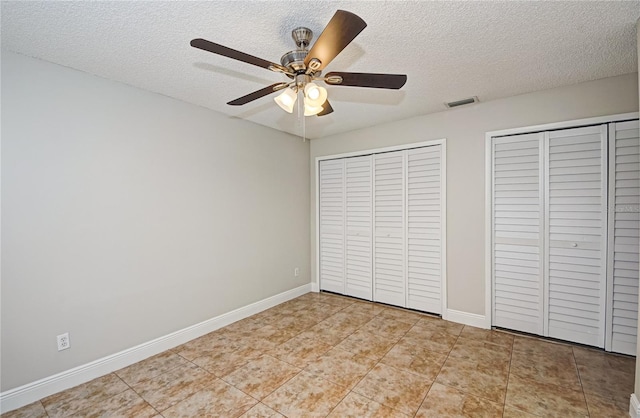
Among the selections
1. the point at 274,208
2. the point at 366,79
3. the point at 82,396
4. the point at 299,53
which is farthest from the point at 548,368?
the point at 82,396

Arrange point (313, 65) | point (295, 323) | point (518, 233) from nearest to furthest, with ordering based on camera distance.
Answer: point (313, 65) → point (518, 233) → point (295, 323)

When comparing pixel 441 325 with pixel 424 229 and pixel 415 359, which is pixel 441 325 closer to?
pixel 415 359

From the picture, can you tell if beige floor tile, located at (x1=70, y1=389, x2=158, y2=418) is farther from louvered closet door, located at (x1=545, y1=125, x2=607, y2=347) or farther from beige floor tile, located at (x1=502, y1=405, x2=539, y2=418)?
louvered closet door, located at (x1=545, y1=125, x2=607, y2=347)

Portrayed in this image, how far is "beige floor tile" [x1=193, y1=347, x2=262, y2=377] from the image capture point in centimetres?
248

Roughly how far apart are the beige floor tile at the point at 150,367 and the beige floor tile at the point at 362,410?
1470mm

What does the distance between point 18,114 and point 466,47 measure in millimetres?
3198

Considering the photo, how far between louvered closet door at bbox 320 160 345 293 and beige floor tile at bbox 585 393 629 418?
2.84m

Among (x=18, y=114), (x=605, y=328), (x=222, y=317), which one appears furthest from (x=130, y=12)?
(x=605, y=328)

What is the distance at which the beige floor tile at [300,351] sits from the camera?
2.61 metres

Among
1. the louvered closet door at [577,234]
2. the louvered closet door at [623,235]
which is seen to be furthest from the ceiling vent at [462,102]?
the louvered closet door at [623,235]

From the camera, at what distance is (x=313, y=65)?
1.65 metres

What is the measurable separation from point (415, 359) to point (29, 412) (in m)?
2.90

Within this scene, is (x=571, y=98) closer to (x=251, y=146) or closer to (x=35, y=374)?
(x=251, y=146)

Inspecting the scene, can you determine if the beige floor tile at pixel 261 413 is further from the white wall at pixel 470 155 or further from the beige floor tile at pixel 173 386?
the white wall at pixel 470 155
